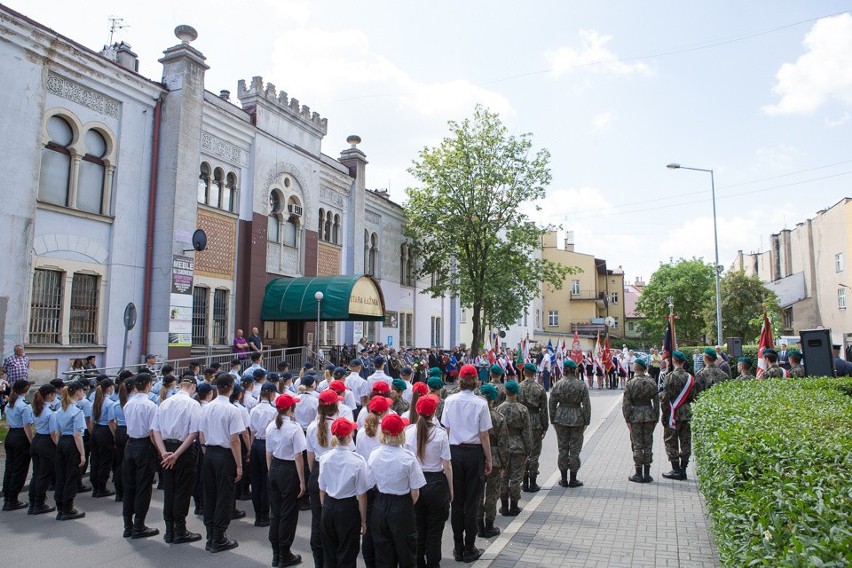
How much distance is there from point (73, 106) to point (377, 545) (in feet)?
49.7

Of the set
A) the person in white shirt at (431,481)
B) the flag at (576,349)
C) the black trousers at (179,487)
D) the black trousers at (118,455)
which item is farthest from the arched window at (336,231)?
the person in white shirt at (431,481)

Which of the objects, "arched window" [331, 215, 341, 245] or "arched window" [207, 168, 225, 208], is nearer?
"arched window" [207, 168, 225, 208]

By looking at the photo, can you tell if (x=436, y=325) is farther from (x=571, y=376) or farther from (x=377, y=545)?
(x=377, y=545)

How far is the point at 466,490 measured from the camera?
6.57 meters

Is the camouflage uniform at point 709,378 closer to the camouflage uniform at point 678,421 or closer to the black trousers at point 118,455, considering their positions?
the camouflage uniform at point 678,421

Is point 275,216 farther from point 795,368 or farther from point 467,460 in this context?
point 467,460

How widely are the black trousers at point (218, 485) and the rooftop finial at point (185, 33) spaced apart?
15.1 meters

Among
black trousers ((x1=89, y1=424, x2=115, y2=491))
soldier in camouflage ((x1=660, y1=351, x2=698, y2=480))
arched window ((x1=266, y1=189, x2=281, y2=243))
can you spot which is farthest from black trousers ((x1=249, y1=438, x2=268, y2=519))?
arched window ((x1=266, y1=189, x2=281, y2=243))

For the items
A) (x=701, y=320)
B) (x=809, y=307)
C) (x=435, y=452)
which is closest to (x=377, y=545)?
(x=435, y=452)

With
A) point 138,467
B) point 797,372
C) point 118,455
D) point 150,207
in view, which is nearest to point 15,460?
point 118,455

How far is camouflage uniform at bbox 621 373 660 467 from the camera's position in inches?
379

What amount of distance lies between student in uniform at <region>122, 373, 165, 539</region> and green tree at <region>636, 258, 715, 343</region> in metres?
63.1

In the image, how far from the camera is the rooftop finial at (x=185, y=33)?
1783 cm

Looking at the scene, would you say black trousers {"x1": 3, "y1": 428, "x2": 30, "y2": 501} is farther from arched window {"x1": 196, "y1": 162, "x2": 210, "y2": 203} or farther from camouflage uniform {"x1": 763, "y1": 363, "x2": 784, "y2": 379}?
camouflage uniform {"x1": 763, "y1": 363, "x2": 784, "y2": 379}
